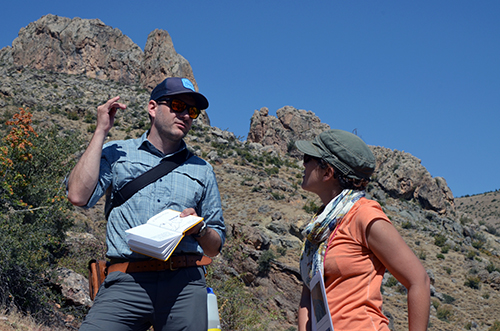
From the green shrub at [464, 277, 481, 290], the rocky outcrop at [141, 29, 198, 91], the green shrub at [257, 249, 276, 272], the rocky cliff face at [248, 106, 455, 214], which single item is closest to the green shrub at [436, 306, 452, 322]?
the green shrub at [464, 277, 481, 290]

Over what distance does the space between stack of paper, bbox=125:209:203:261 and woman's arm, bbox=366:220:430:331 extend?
923mm

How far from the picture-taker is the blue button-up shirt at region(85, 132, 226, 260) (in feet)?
7.70

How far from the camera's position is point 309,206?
27.0 m

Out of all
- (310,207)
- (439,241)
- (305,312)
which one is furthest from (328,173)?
(439,241)

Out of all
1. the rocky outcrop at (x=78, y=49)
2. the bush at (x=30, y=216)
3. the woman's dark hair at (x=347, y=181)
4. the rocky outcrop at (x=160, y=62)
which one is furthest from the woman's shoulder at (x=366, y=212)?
the rocky outcrop at (x=78, y=49)

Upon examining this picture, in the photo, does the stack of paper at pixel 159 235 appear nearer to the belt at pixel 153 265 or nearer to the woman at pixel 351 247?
the belt at pixel 153 265

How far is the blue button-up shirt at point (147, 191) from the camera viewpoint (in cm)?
235

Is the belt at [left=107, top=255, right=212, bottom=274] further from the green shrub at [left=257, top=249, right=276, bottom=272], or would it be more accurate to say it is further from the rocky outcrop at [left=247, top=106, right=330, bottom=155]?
the rocky outcrop at [left=247, top=106, right=330, bottom=155]

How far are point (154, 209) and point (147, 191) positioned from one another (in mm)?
115

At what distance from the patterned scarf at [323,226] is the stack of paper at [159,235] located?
24.0 inches

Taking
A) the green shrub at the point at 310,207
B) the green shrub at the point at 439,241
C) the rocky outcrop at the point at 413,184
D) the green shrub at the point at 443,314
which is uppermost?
the rocky outcrop at the point at 413,184

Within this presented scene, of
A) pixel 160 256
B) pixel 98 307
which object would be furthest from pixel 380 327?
pixel 98 307

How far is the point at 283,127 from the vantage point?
2254 inches

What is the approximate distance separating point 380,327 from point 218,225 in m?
1.17
